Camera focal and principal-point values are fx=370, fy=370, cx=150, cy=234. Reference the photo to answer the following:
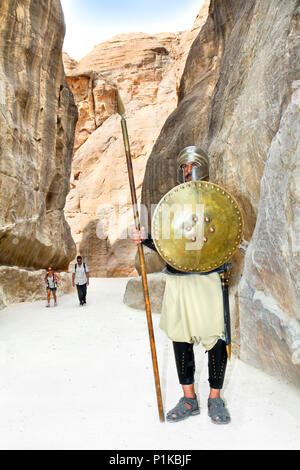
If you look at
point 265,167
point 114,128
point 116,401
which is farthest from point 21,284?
point 114,128

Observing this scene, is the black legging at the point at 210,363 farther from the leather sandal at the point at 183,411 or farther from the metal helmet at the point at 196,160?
the metal helmet at the point at 196,160

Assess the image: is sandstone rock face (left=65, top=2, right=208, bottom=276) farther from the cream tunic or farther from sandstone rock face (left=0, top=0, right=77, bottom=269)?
the cream tunic

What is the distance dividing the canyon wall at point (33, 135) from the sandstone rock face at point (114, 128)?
7953 millimetres

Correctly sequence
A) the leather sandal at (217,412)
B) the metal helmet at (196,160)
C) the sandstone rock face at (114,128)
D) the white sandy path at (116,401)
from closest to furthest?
the white sandy path at (116,401)
the leather sandal at (217,412)
the metal helmet at (196,160)
the sandstone rock face at (114,128)

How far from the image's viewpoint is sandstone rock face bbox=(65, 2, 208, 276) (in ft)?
78.4

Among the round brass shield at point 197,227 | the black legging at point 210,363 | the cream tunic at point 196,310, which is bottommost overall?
the black legging at point 210,363

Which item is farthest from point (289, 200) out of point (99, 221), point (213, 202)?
point (99, 221)

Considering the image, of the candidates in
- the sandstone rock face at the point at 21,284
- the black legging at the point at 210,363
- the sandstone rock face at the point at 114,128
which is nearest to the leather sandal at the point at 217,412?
the black legging at the point at 210,363

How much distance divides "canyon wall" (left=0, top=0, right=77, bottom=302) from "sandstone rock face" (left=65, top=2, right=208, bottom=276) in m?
7.95

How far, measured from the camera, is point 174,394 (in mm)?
3133

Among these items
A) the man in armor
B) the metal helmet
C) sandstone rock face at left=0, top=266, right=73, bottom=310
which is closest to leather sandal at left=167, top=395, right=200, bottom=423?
the man in armor

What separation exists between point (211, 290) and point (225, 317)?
22 centimetres

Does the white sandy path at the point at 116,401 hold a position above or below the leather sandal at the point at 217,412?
below

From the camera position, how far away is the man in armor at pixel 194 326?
2.62 meters
